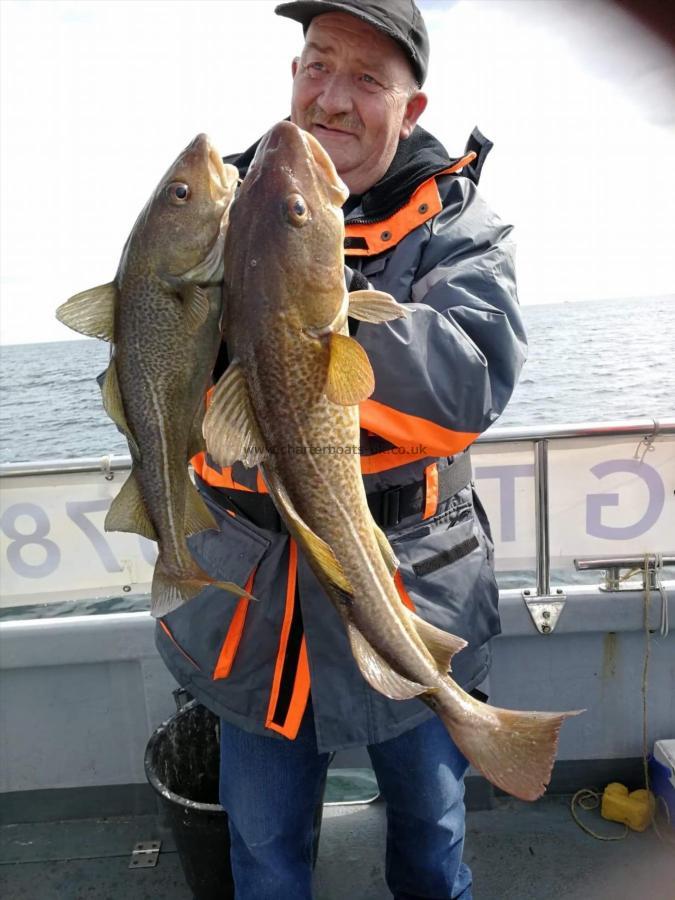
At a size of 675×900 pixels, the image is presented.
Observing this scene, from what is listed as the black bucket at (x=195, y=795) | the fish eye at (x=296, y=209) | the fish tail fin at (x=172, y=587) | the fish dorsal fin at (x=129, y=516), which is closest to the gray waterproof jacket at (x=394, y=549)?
the fish tail fin at (x=172, y=587)

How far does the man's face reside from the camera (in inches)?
92.8

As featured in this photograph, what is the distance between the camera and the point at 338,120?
2.41m

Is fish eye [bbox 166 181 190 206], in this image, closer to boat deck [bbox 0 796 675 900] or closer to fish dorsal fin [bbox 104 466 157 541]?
fish dorsal fin [bbox 104 466 157 541]

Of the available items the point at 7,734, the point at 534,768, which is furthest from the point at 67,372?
the point at 534,768

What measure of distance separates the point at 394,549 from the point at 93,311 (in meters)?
1.11

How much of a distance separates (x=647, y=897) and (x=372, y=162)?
321 centimetres

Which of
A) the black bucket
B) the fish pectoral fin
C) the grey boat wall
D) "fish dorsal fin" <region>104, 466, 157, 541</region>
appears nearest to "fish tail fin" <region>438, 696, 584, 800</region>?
"fish dorsal fin" <region>104, 466, 157, 541</region>

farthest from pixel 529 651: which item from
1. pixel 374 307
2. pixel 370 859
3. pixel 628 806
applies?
pixel 374 307

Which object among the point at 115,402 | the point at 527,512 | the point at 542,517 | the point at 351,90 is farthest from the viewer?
the point at 527,512

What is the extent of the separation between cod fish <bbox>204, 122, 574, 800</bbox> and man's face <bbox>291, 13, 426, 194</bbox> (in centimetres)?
76

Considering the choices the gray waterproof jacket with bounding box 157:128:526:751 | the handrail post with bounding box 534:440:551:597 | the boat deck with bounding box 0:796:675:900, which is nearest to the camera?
the gray waterproof jacket with bounding box 157:128:526:751

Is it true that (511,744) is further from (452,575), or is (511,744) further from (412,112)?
(412,112)

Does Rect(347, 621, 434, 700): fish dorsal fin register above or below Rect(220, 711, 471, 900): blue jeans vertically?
Result: above

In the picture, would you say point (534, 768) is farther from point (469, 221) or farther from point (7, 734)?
point (7, 734)
